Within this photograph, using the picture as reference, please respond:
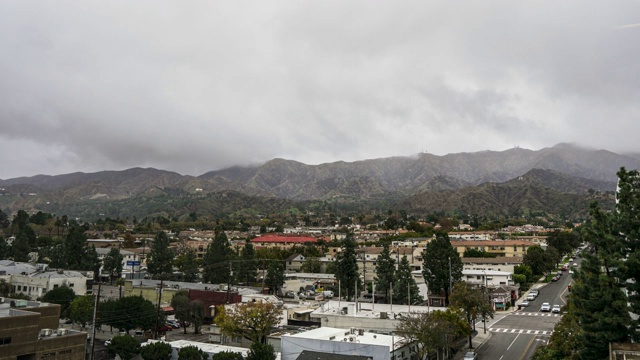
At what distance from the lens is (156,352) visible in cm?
3762

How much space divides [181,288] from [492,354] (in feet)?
150

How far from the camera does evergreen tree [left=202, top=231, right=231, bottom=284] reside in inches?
3135

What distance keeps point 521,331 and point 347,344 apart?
23.4m

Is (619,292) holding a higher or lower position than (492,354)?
higher

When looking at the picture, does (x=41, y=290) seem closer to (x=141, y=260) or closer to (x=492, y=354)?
(x=141, y=260)

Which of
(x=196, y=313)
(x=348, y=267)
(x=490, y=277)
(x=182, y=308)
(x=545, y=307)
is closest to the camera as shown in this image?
(x=196, y=313)

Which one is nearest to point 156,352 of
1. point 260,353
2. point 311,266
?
point 260,353

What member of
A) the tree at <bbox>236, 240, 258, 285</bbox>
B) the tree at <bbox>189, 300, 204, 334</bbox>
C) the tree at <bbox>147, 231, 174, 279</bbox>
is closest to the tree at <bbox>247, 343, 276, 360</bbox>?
the tree at <bbox>189, 300, 204, 334</bbox>

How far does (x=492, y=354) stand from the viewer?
1586 inches

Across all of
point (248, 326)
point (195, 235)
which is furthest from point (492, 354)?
point (195, 235)

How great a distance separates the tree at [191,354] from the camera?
36.7m

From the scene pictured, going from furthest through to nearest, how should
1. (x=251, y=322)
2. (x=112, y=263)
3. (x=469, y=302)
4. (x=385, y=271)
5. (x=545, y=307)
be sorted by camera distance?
(x=112, y=263) < (x=385, y=271) < (x=545, y=307) < (x=469, y=302) < (x=251, y=322)

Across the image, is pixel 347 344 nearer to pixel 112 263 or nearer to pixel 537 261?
pixel 112 263

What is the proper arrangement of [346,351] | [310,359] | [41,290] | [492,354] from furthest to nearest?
[41,290] < [492,354] < [346,351] < [310,359]
